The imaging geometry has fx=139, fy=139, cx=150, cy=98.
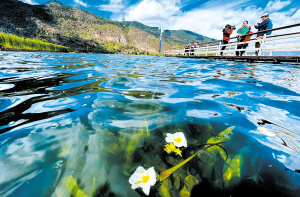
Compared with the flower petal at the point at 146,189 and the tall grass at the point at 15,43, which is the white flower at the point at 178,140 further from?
the tall grass at the point at 15,43

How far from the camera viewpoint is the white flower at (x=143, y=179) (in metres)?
0.76

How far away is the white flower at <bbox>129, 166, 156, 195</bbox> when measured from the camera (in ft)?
2.48

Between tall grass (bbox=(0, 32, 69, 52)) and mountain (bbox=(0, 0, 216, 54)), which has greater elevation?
mountain (bbox=(0, 0, 216, 54))

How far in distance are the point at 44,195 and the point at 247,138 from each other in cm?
149

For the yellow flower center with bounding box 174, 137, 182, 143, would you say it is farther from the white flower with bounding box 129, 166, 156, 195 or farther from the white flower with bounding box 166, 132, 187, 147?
the white flower with bounding box 129, 166, 156, 195

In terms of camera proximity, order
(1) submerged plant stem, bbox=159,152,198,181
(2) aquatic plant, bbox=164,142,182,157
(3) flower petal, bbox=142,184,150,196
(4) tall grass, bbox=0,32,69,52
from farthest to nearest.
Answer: (4) tall grass, bbox=0,32,69,52, (2) aquatic plant, bbox=164,142,182,157, (1) submerged plant stem, bbox=159,152,198,181, (3) flower petal, bbox=142,184,150,196

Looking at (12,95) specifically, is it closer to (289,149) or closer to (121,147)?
(121,147)

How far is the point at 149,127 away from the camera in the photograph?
1344mm

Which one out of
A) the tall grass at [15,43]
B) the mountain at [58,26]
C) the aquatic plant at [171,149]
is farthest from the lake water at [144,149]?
the mountain at [58,26]

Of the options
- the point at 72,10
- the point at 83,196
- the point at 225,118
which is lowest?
the point at 83,196

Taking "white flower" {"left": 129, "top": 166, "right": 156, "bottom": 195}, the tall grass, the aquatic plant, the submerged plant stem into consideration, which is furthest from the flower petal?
the tall grass

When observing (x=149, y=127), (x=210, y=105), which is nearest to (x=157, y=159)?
(x=149, y=127)

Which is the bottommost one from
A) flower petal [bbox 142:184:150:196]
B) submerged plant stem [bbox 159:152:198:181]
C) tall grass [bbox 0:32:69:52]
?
submerged plant stem [bbox 159:152:198:181]

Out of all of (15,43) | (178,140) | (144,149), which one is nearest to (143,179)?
(144,149)
